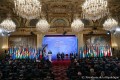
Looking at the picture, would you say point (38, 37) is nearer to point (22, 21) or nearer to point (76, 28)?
point (22, 21)

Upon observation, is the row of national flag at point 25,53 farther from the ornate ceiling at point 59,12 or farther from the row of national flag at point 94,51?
the row of national flag at point 94,51

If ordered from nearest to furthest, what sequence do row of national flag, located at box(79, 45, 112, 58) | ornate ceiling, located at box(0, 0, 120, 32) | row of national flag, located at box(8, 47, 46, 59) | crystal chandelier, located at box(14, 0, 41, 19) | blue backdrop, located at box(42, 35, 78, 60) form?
crystal chandelier, located at box(14, 0, 41, 19) < ornate ceiling, located at box(0, 0, 120, 32) < row of national flag, located at box(8, 47, 46, 59) < row of national flag, located at box(79, 45, 112, 58) < blue backdrop, located at box(42, 35, 78, 60)

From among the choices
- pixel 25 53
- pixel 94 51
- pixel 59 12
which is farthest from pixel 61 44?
pixel 25 53

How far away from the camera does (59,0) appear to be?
65.9 ft

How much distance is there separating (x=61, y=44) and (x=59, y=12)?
6.51 meters

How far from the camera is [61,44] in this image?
1207 inches

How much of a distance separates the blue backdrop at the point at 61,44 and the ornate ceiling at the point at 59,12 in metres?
3.22

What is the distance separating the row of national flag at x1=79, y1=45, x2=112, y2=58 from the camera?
26062 millimetres

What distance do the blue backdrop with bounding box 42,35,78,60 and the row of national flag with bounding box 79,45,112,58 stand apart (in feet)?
11.1

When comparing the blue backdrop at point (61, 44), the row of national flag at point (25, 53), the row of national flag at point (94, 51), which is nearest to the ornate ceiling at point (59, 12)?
the row of national flag at point (94, 51)

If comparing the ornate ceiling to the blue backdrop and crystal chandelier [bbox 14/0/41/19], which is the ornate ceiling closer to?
the blue backdrop

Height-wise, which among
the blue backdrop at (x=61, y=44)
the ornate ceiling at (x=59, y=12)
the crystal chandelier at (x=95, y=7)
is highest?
the ornate ceiling at (x=59, y=12)

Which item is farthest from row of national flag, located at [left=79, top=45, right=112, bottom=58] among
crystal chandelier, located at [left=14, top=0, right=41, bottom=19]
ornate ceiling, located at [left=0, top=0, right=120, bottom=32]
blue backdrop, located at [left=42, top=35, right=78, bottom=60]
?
crystal chandelier, located at [left=14, top=0, right=41, bottom=19]

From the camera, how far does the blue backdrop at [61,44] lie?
99.0 feet
